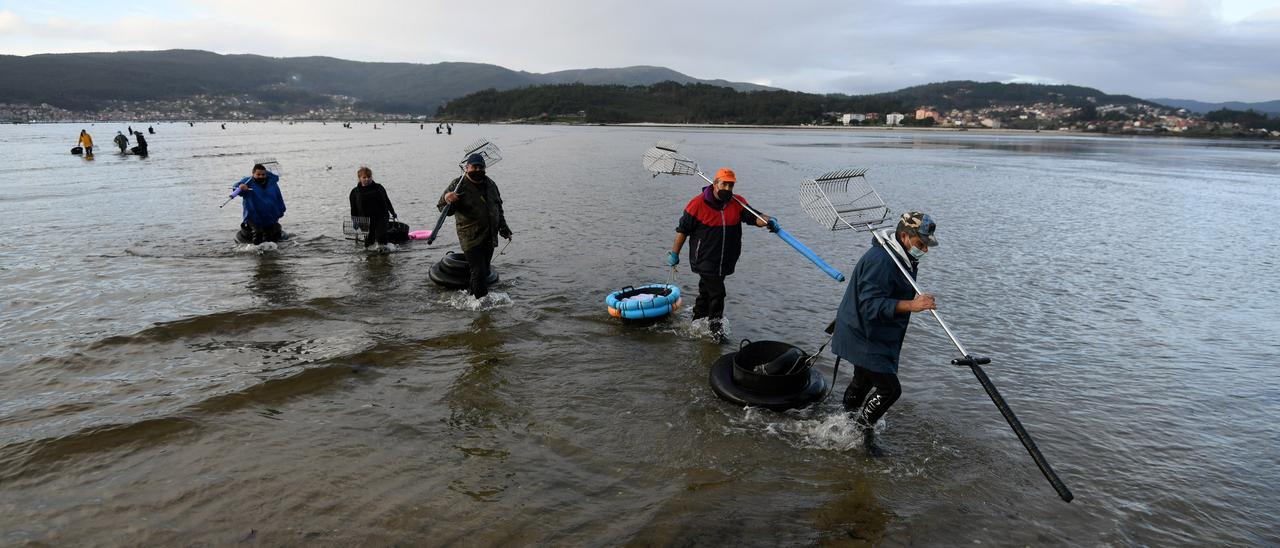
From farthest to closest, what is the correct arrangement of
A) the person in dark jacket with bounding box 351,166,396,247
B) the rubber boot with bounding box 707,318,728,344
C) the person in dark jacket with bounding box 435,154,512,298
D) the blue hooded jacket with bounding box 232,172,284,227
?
the person in dark jacket with bounding box 351,166,396,247, the blue hooded jacket with bounding box 232,172,284,227, the person in dark jacket with bounding box 435,154,512,298, the rubber boot with bounding box 707,318,728,344

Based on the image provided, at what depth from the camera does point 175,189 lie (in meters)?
26.5

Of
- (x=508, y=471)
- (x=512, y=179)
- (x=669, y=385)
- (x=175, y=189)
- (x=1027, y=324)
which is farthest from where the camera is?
(x=512, y=179)

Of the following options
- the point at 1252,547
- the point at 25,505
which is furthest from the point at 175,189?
the point at 1252,547

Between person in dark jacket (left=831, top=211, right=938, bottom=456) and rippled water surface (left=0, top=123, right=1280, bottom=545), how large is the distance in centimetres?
114

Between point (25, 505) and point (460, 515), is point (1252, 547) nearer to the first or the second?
point (460, 515)

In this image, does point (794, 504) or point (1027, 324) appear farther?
point (1027, 324)

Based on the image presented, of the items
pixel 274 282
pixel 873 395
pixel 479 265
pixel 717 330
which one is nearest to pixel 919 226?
pixel 873 395

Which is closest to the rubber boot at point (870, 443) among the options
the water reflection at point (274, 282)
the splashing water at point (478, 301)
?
the splashing water at point (478, 301)

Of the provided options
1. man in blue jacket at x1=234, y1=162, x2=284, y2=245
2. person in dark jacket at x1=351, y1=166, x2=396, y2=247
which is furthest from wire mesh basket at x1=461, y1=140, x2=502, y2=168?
man in blue jacket at x1=234, y1=162, x2=284, y2=245

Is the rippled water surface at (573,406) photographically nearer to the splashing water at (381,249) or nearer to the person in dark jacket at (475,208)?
the splashing water at (381,249)

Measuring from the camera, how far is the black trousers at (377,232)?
15.5 m

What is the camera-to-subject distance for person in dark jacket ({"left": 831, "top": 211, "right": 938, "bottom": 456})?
230 inches

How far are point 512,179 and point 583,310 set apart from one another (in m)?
24.8

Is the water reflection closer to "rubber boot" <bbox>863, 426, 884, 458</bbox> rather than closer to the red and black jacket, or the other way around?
the red and black jacket
